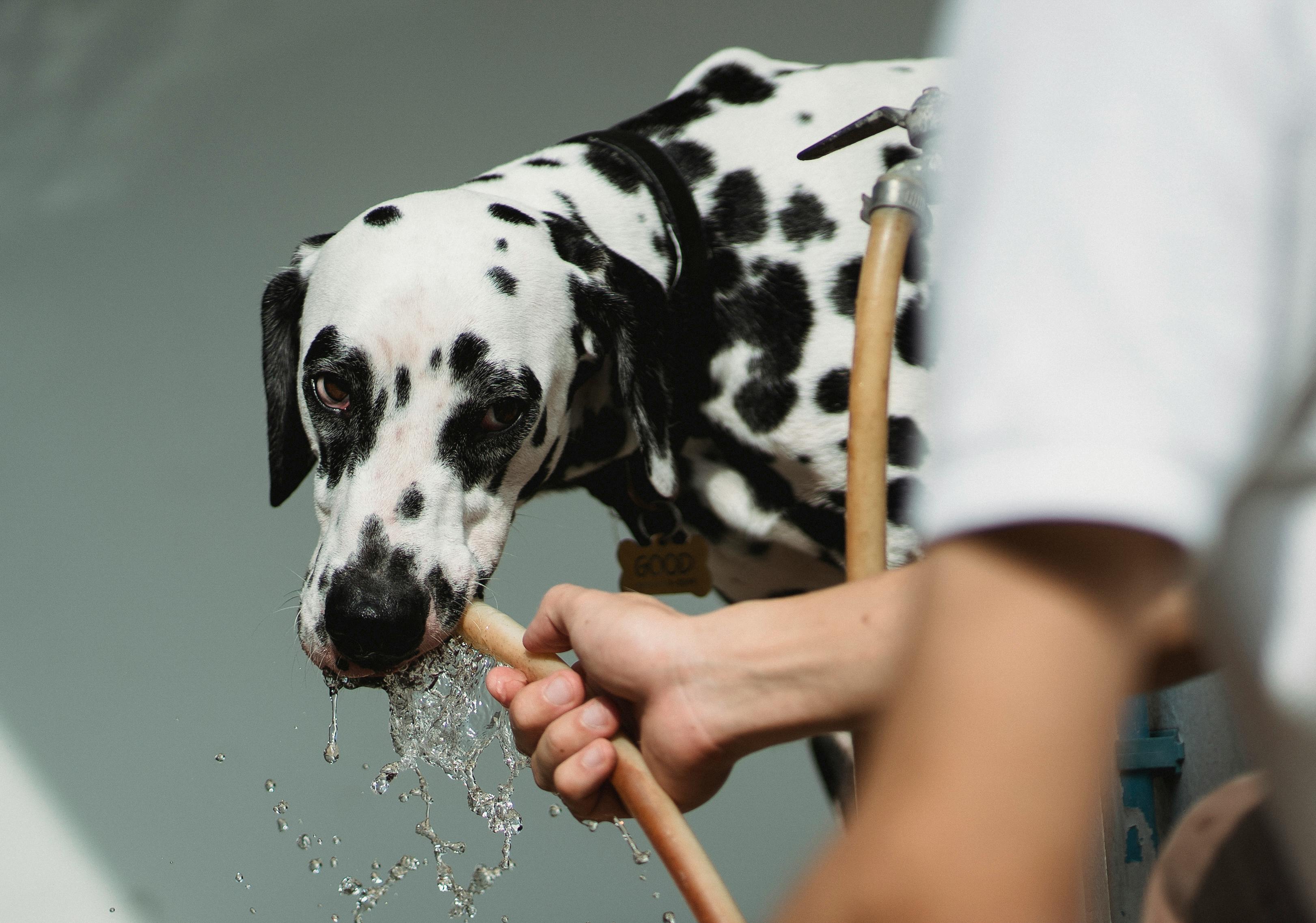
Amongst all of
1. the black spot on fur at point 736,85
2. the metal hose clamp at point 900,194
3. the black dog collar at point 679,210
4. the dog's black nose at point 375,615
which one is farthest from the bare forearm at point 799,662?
the black spot on fur at point 736,85

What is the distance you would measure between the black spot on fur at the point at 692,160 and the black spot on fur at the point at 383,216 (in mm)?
413

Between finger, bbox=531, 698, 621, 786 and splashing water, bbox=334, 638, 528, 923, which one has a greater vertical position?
finger, bbox=531, 698, 621, 786

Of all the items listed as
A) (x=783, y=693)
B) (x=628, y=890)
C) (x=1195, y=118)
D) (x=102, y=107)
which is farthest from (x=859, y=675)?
(x=102, y=107)

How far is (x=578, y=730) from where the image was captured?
674 mm

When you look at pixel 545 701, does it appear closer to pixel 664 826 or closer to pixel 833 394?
pixel 664 826

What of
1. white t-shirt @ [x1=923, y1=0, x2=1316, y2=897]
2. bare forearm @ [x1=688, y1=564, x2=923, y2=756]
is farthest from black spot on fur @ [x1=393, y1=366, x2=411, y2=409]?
white t-shirt @ [x1=923, y1=0, x2=1316, y2=897]

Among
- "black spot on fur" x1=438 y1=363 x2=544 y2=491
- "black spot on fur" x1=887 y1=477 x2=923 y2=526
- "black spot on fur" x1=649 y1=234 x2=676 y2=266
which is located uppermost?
"black spot on fur" x1=649 y1=234 x2=676 y2=266

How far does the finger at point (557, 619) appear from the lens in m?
0.72

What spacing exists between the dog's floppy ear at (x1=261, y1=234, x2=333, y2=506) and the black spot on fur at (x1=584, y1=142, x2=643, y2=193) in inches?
15.7

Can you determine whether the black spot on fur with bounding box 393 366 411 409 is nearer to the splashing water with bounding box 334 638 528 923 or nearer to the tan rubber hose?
the splashing water with bounding box 334 638 528 923

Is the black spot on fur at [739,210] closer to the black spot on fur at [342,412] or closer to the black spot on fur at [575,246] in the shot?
the black spot on fur at [575,246]

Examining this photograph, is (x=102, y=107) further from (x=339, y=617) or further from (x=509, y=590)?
(x=339, y=617)

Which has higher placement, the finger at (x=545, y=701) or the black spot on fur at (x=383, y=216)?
the black spot on fur at (x=383, y=216)

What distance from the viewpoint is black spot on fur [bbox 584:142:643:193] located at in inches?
59.1
